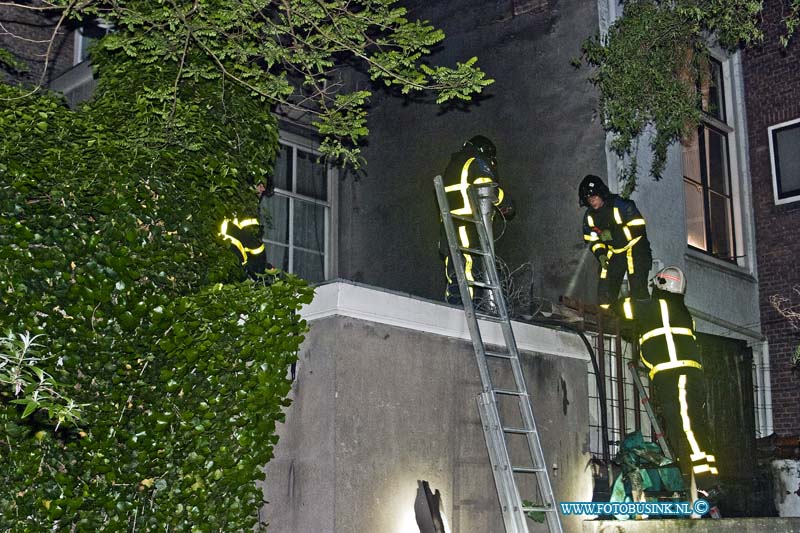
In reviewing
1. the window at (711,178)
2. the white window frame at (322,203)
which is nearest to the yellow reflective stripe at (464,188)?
the white window frame at (322,203)

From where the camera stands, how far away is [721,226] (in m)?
12.8

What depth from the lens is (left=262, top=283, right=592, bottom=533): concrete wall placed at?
661 cm

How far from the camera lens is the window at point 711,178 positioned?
491 inches

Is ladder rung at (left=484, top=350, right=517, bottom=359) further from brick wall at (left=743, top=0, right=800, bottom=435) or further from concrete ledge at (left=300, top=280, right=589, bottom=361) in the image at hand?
brick wall at (left=743, top=0, right=800, bottom=435)

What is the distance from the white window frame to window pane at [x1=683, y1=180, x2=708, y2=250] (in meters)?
4.48

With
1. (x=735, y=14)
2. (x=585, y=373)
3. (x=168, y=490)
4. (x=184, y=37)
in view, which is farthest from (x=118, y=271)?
(x=735, y=14)

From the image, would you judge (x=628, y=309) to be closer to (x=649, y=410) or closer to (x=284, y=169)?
(x=649, y=410)

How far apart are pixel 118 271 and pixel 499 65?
695 centimetres

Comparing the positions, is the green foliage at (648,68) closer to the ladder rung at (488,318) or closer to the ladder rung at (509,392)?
the ladder rung at (488,318)

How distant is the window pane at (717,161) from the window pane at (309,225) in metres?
5.14

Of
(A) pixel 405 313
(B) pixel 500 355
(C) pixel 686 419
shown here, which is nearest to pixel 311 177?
(A) pixel 405 313

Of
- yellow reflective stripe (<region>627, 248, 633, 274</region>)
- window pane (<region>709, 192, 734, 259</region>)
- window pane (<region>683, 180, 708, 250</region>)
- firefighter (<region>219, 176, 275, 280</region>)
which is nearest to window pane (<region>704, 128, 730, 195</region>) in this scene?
window pane (<region>709, 192, 734, 259</region>)

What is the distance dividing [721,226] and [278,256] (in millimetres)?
5803

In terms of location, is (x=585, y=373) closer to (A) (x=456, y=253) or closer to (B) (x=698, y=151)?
(A) (x=456, y=253)
